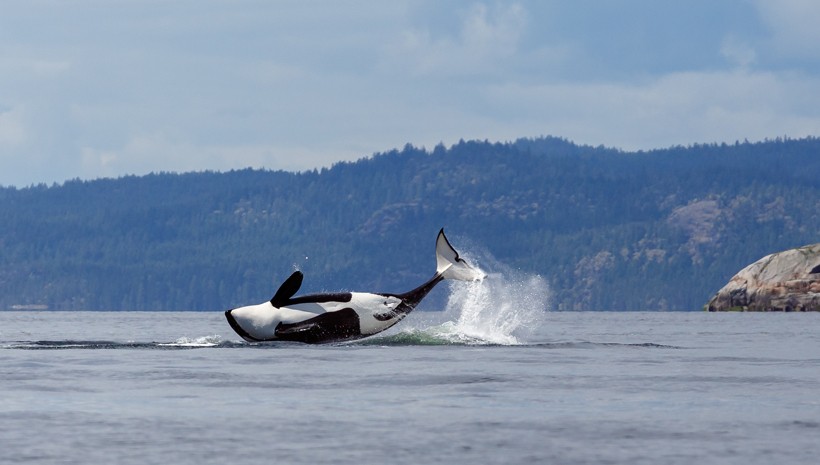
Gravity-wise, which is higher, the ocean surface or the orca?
the orca

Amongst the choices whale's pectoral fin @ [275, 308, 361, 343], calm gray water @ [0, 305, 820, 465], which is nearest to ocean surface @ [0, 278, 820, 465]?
calm gray water @ [0, 305, 820, 465]

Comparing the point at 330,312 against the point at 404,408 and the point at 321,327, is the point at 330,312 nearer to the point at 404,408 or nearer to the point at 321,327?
the point at 321,327

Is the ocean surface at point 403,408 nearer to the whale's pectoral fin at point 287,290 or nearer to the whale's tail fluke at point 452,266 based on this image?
the whale's pectoral fin at point 287,290

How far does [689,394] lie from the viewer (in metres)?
34.0

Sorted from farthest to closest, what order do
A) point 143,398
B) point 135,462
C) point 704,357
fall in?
point 704,357 → point 143,398 → point 135,462

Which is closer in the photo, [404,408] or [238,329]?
[404,408]

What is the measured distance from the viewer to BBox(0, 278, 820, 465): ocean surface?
2420 cm

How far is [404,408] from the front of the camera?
30.6 meters

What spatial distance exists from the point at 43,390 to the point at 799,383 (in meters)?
19.2

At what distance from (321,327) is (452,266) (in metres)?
5.27

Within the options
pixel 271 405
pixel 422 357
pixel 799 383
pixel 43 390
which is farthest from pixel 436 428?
pixel 422 357

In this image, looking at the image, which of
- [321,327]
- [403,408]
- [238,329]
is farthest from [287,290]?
[403,408]

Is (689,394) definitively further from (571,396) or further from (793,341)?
(793,341)

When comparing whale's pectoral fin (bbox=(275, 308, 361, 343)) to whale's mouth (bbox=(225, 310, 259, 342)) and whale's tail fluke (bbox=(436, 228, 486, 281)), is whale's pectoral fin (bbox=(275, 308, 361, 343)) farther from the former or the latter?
whale's tail fluke (bbox=(436, 228, 486, 281))
